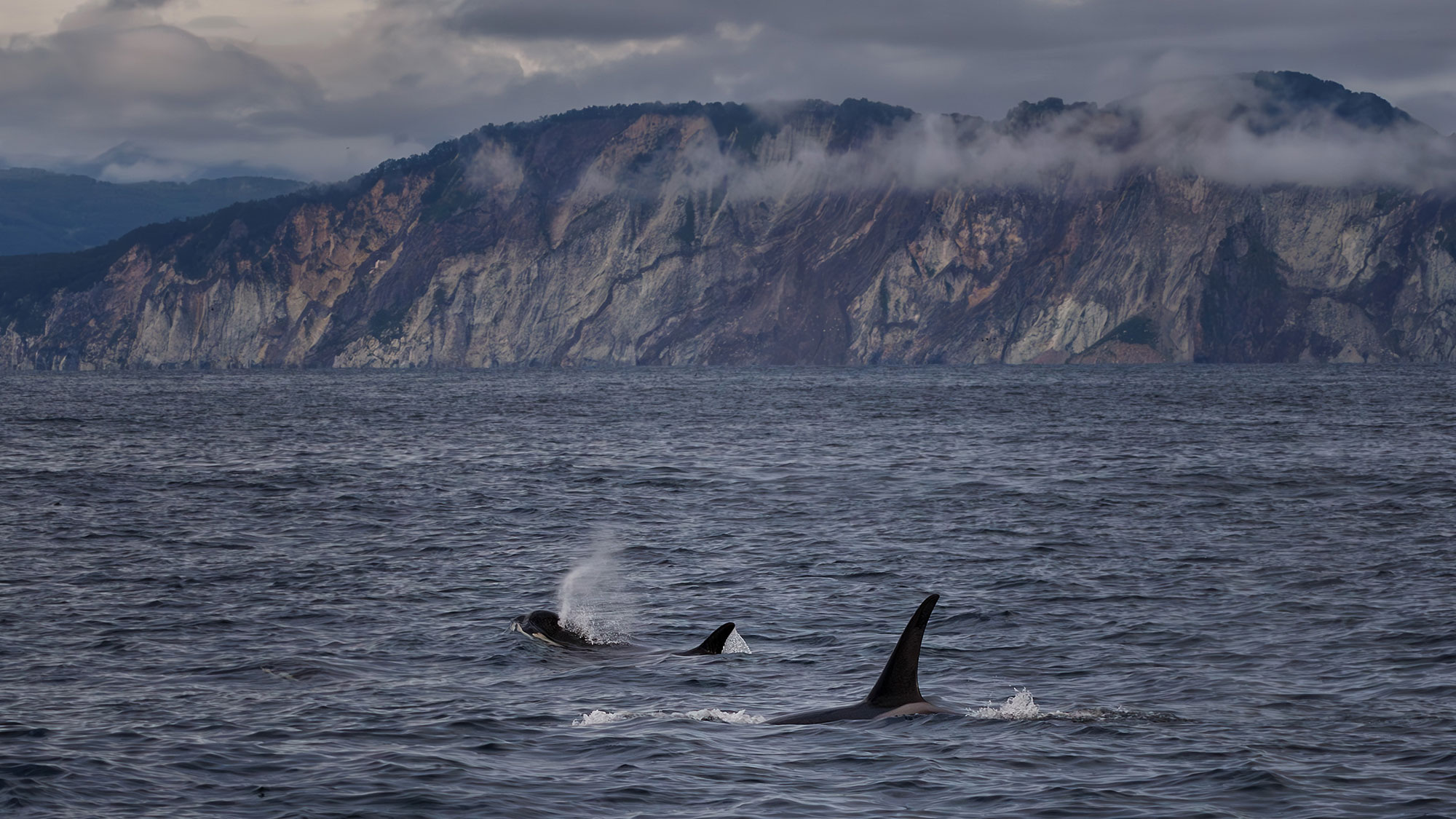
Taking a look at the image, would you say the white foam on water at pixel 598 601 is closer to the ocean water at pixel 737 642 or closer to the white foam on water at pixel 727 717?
the ocean water at pixel 737 642

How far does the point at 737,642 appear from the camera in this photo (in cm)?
2602

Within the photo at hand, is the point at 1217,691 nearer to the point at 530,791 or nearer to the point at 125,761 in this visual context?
the point at 530,791

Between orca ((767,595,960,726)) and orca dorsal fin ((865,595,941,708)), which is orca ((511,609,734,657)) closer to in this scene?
orca ((767,595,960,726))

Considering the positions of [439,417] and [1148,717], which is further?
[439,417]

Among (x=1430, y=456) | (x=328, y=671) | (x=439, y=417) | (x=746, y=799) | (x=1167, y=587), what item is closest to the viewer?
(x=746, y=799)

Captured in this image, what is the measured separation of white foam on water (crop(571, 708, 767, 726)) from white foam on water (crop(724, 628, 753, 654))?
4.33 metres

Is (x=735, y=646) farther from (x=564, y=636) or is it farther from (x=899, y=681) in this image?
(x=899, y=681)

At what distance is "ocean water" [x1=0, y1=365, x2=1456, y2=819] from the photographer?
57.4 feet

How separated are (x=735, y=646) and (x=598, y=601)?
7.15m

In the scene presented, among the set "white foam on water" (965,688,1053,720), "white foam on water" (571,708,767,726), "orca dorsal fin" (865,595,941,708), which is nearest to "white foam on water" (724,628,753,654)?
"white foam on water" (571,708,767,726)

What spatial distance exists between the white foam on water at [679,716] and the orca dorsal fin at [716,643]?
4068 millimetres

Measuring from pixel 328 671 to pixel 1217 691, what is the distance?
597 inches

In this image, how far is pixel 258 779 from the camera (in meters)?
17.6

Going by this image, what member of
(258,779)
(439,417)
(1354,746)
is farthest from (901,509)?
(439,417)
